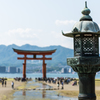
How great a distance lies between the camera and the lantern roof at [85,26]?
780 cm

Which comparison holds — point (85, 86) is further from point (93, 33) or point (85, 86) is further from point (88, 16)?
point (88, 16)

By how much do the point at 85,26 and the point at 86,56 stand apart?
3.83ft

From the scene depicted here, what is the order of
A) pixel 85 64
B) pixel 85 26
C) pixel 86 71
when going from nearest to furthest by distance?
1. pixel 85 64
2. pixel 86 71
3. pixel 85 26

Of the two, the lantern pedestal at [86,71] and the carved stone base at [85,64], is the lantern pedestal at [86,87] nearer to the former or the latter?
the lantern pedestal at [86,71]

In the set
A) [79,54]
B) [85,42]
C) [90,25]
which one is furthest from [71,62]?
[90,25]

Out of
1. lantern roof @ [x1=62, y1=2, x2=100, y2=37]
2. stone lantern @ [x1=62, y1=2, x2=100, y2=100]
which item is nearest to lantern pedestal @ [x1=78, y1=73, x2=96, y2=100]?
stone lantern @ [x1=62, y1=2, x2=100, y2=100]

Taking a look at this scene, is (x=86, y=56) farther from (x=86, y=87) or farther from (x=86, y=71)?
(x=86, y=87)

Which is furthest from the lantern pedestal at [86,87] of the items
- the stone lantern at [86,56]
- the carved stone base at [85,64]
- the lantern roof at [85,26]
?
the lantern roof at [85,26]

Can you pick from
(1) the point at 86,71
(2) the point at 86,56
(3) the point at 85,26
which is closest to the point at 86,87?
(1) the point at 86,71

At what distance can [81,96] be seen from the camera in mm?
7727

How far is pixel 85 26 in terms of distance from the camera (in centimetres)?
788

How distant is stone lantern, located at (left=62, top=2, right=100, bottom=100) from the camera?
24.9ft

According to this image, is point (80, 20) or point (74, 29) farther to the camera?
point (80, 20)

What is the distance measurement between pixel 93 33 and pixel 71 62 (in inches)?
56.5
